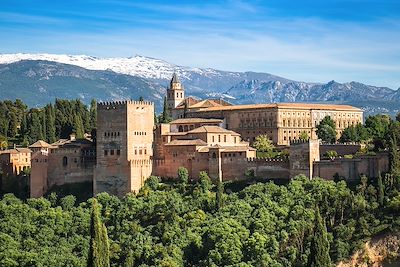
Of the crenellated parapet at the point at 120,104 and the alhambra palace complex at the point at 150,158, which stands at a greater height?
the crenellated parapet at the point at 120,104

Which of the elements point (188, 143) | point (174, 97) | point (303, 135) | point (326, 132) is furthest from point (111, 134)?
point (174, 97)

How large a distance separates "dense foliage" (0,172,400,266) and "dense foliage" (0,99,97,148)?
51.3 feet

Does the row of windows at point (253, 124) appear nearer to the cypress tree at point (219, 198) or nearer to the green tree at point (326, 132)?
the green tree at point (326, 132)

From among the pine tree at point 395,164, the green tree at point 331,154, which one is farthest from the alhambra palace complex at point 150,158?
the pine tree at point 395,164

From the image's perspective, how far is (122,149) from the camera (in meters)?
49.0

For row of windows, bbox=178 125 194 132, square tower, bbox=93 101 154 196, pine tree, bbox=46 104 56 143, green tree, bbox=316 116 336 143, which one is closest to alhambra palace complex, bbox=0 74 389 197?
square tower, bbox=93 101 154 196

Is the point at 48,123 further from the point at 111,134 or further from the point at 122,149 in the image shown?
the point at 122,149

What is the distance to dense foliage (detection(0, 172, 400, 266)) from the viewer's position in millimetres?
39812

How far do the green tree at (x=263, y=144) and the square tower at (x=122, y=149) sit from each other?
32.7 feet

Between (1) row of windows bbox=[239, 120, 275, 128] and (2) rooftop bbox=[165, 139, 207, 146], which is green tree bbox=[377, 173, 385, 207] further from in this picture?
(1) row of windows bbox=[239, 120, 275, 128]

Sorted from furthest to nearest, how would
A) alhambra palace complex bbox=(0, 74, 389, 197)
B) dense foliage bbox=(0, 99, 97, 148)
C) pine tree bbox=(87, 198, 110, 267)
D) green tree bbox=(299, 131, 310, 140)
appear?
dense foliage bbox=(0, 99, 97, 148), green tree bbox=(299, 131, 310, 140), alhambra palace complex bbox=(0, 74, 389, 197), pine tree bbox=(87, 198, 110, 267)

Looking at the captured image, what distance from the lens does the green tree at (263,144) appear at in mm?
56031

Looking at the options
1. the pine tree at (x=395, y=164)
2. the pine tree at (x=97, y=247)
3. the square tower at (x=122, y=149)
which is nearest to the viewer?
the pine tree at (x=97, y=247)

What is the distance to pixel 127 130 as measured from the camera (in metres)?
49.0
